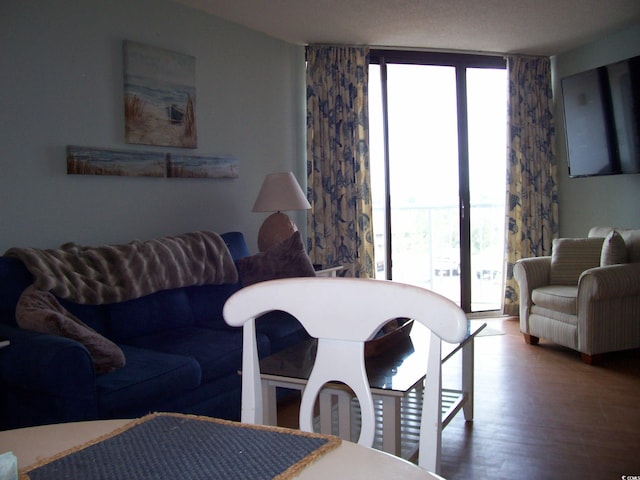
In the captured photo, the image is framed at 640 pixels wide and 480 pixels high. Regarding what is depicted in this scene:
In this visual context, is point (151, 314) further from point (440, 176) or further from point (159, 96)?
point (440, 176)

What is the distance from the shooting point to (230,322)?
3.73ft

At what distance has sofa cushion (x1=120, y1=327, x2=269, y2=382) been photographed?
2727 millimetres

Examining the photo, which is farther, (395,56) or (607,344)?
(395,56)

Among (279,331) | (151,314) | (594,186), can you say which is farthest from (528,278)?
(151,314)

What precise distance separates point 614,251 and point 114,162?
3444mm

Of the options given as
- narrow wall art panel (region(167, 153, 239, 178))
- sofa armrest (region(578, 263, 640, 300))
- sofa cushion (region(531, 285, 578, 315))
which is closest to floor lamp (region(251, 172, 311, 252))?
narrow wall art panel (region(167, 153, 239, 178))

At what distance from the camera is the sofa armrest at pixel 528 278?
4516 mm

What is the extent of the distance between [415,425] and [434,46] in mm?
3830

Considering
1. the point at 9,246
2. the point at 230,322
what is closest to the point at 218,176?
the point at 9,246

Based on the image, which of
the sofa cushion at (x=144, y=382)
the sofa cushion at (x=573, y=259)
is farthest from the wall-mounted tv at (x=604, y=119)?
the sofa cushion at (x=144, y=382)

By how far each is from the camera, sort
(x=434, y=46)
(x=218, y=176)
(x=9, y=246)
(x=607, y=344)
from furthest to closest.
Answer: (x=434, y=46) < (x=218, y=176) < (x=607, y=344) < (x=9, y=246)

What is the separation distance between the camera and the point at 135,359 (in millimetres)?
2568

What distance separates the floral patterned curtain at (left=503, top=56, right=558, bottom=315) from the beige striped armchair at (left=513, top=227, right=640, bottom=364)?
86cm

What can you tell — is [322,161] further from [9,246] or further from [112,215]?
[9,246]
